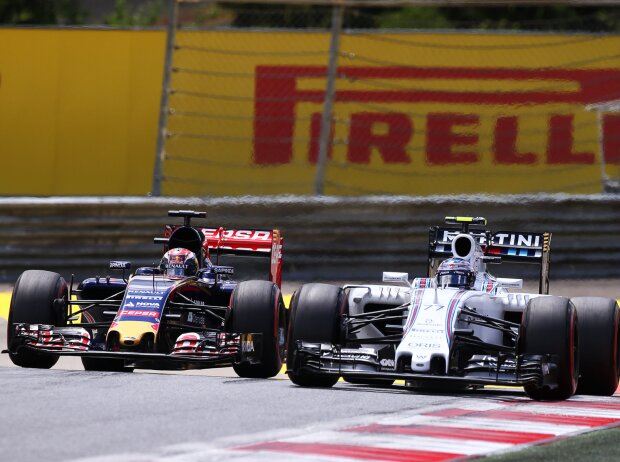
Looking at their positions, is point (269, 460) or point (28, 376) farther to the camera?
point (28, 376)

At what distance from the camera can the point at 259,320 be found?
12391 millimetres

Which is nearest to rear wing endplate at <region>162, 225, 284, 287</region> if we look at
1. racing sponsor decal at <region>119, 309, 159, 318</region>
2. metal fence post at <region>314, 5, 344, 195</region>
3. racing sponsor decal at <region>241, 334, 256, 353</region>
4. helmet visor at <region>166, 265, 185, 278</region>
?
helmet visor at <region>166, 265, 185, 278</region>

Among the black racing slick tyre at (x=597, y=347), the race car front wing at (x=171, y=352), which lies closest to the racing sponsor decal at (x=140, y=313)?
the race car front wing at (x=171, y=352)

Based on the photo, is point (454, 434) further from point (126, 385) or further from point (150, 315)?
point (150, 315)

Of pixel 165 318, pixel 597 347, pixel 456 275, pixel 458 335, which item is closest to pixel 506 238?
pixel 456 275

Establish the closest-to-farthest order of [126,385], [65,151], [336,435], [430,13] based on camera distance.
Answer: [336,435], [126,385], [65,151], [430,13]

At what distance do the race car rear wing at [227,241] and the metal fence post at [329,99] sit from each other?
3.29 metres

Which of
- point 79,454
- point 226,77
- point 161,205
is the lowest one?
point 79,454

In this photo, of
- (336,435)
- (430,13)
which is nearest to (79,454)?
(336,435)

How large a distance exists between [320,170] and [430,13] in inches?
805

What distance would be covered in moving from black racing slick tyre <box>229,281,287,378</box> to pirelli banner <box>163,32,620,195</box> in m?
5.43

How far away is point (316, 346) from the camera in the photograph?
11734 mm

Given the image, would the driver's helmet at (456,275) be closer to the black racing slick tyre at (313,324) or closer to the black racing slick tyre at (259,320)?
the black racing slick tyre at (313,324)

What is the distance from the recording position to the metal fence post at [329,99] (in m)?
17.6
